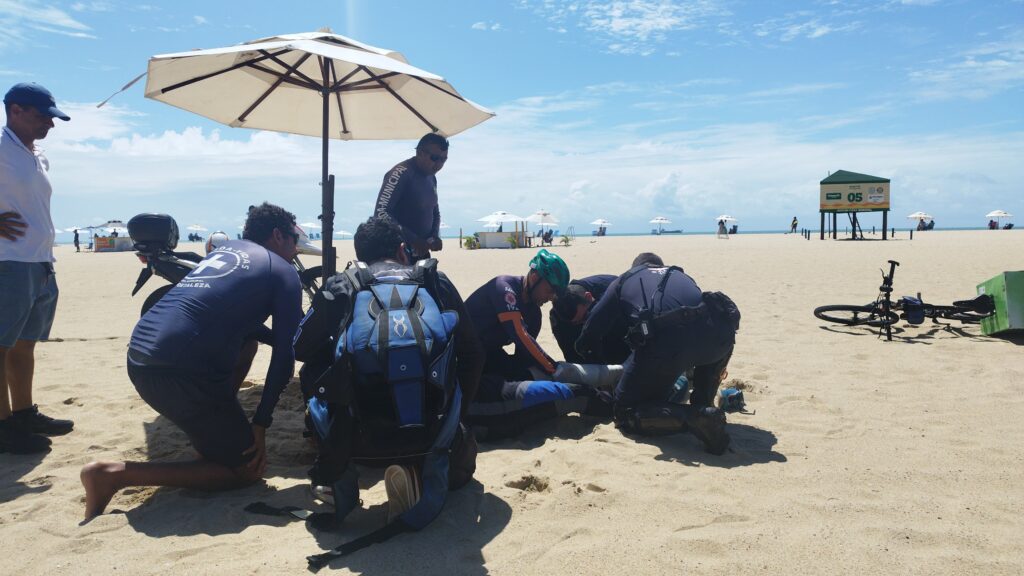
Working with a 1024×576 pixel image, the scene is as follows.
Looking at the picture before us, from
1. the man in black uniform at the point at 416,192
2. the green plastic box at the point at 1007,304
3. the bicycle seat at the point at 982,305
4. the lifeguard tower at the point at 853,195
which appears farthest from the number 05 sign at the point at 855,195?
the man in black uniform at the point at 416,192

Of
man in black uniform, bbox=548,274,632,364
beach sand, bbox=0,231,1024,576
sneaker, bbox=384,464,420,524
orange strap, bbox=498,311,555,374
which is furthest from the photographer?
man in black uniform, bbox=548,274,632,364

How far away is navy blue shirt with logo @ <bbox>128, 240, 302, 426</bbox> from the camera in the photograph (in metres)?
3.07

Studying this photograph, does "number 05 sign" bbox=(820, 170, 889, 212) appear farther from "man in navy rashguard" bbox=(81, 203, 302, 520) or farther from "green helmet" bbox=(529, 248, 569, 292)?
"man in navy rashguard" bbox=(81, 203, 302, 520)

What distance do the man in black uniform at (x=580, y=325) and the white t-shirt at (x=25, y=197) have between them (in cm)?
345

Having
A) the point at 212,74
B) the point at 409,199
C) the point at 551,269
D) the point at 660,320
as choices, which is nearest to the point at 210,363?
the point at 551,269

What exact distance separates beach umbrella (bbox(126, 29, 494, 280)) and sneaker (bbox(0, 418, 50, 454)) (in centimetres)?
224

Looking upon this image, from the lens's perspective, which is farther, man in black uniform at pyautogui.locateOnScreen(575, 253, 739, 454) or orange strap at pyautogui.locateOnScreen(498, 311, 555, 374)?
orange strap at pyautogui.locateOnScreen(498, 311, 555, 374)

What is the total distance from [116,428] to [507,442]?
106 inches

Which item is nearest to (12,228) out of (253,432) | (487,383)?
(253,432)

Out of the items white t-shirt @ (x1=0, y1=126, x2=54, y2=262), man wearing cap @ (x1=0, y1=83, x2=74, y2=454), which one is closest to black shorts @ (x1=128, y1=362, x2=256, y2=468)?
man wearing cap @ (x1=0, y1=83, x2=74, y2=454)

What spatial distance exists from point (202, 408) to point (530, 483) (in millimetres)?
1720

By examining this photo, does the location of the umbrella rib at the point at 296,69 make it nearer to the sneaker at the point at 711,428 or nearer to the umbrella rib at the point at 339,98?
the umbrella rib at the point at 339,98

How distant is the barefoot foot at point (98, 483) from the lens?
2.98 metres

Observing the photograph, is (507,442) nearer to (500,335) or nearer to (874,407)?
(500,335)
